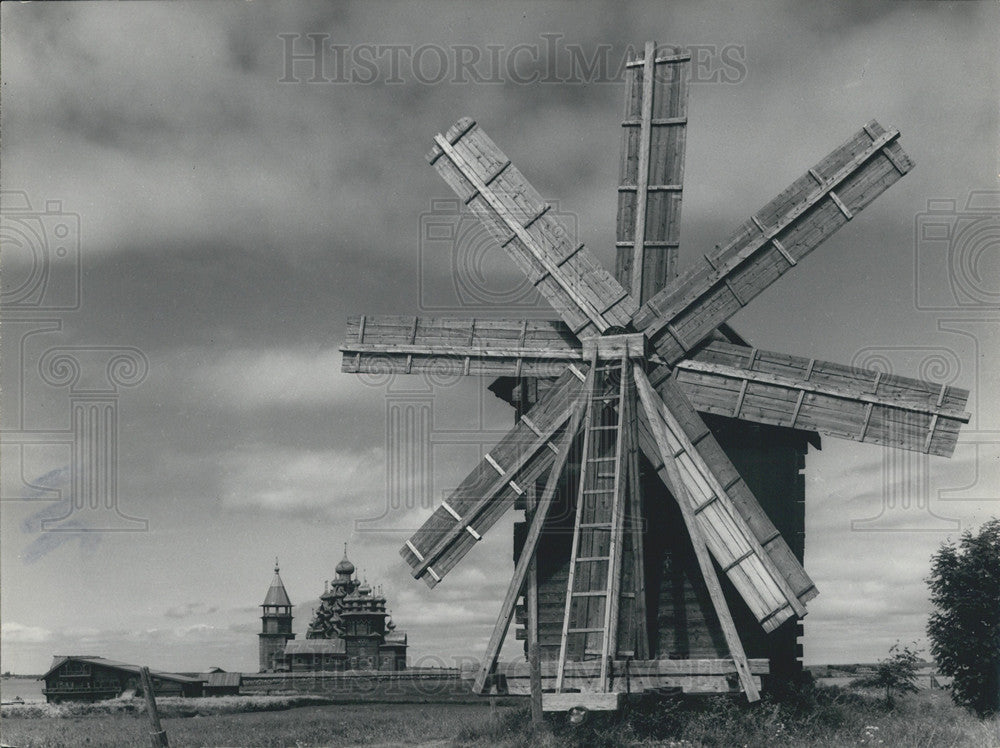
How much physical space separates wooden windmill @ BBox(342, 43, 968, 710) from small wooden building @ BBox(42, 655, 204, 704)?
37.2 m

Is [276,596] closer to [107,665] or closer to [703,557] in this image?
[107,665]

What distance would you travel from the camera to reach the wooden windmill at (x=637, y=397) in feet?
44.4

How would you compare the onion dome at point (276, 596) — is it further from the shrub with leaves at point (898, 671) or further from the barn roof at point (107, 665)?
the shrub with leaves at point (898, 671)

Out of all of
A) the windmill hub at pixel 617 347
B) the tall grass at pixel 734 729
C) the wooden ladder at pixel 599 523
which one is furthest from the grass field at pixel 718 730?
the windmill hub at pixel 617 347

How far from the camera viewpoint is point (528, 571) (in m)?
14.3

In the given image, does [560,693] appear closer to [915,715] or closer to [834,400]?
[834,400]

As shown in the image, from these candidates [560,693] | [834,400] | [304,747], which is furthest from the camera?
[304,747]

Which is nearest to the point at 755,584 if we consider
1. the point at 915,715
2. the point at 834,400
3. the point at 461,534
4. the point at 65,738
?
the point at 834,400

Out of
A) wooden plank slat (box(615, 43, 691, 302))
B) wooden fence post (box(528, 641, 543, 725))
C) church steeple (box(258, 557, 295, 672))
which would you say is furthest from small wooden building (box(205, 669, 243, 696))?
wooden plank slat (box(615, 43, 691, 302))

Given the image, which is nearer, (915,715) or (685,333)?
(685,333)

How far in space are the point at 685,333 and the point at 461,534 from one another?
158 inches

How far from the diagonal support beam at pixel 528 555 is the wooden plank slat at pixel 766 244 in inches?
56.2

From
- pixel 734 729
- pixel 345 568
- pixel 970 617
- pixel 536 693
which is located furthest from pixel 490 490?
pixel 345 568

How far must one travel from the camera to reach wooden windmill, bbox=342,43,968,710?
13531 millimetres
